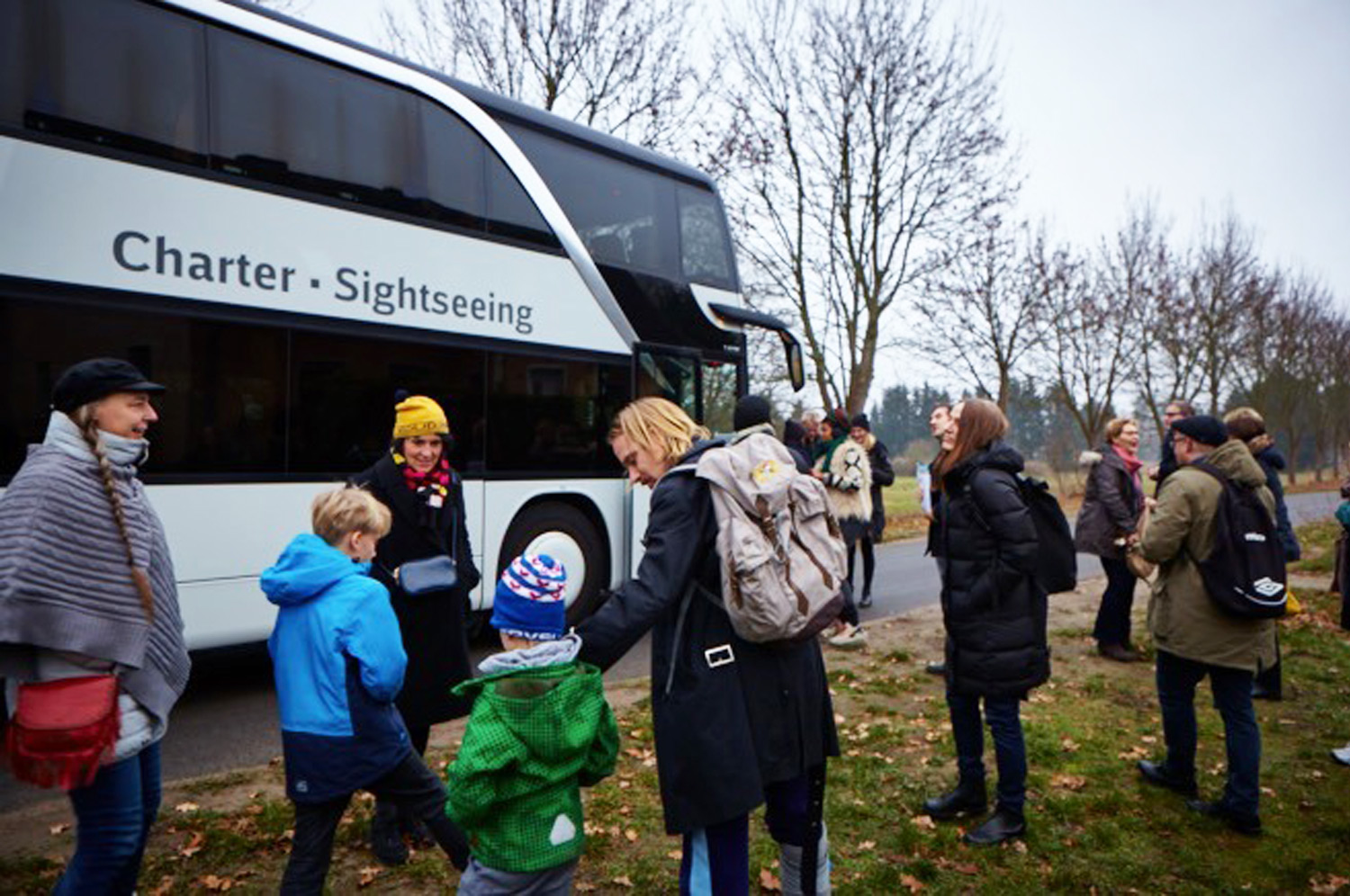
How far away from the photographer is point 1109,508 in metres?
6.44

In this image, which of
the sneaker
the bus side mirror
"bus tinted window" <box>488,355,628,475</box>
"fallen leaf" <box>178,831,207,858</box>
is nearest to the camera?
"fallen leaf" <box>178,831,207,858</box>

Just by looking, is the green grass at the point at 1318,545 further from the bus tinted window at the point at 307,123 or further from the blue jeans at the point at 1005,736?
the bus tinted window at the point at 307,123

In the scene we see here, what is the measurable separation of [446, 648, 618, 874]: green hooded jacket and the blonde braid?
3.08 feet

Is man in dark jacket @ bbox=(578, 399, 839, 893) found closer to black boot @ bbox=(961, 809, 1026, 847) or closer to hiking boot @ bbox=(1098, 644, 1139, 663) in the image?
black boot @ bbox=(961, 809, 1026, 847)

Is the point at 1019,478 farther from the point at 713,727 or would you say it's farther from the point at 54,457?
the point at 54,457

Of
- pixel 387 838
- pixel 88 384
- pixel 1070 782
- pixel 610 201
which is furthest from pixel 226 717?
pixel 610 201

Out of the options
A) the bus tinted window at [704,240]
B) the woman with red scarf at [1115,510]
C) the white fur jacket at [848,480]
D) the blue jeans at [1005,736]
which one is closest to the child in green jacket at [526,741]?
the blue jeans at [1005,736]

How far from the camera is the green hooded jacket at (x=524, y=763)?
2186mm

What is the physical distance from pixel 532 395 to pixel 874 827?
4.43m

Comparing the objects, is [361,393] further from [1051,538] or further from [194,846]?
[1051,538]

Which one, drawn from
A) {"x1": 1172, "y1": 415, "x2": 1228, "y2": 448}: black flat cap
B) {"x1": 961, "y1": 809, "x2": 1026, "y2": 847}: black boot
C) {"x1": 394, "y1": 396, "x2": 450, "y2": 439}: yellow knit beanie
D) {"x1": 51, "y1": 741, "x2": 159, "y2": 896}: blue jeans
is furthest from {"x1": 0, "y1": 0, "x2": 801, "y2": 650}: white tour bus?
{"x1": 1172, "y1": 415, "x2": 1228, "y2": 448}: black flat cap

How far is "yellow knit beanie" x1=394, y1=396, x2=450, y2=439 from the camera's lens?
3676 millimetres

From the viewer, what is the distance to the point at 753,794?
237 cm

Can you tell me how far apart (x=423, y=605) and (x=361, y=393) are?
9.83 ft
